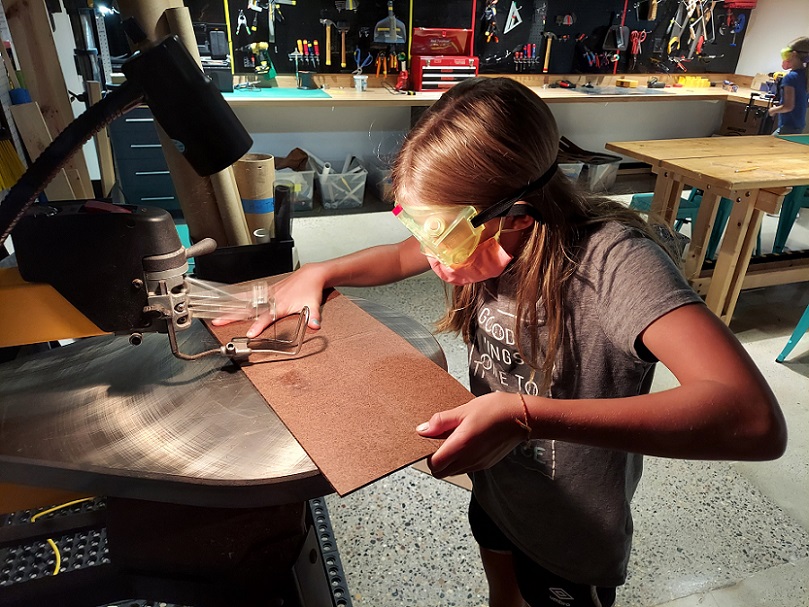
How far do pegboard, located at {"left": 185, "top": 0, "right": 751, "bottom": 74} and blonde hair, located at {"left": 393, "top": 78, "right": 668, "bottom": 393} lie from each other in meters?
3.34

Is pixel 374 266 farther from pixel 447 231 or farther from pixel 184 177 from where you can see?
pixel 184 177

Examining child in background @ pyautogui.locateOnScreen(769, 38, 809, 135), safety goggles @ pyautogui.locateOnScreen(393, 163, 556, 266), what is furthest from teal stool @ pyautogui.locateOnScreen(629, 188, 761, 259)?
safety goggles @ pyautogui.locateOnScreen(393, 163, 556, 266)

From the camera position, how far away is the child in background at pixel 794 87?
13.3ft

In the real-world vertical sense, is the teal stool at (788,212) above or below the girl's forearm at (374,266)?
below

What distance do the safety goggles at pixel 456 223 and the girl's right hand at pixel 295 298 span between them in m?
0.28

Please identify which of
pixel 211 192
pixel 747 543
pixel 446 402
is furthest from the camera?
pixel 747 543

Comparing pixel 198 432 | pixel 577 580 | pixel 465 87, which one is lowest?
pixel 577 580

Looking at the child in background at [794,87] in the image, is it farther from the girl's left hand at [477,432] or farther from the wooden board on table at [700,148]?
the girl's left hand at [477,432]

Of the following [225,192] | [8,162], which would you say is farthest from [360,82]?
[8,162]

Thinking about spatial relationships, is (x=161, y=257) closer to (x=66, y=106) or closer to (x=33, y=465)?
(x=33, y=465)

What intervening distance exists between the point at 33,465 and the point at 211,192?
94 cm

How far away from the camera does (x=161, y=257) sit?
75cm

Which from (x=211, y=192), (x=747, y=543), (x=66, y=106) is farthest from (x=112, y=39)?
(x=747, y=543)

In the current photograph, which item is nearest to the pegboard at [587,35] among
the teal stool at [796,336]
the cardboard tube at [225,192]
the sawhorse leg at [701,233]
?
the sawhorse leg at [701,233]
